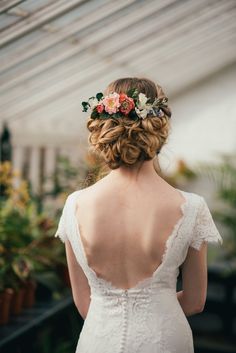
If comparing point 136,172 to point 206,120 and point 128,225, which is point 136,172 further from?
point 206,120

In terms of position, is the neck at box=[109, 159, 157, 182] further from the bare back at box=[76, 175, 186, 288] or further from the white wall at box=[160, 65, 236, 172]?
the white wall at box=[160, 65, 236, 172]

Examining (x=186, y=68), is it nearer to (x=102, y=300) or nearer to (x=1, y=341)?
(x=1, y=341)

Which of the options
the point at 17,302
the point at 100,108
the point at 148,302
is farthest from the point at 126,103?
the point at 17,302

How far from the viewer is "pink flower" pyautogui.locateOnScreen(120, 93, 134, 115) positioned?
1.86 meters

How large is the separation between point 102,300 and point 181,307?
0.93 ft

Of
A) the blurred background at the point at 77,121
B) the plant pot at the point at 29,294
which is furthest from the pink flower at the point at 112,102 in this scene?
the plant pot at the point at 29,294

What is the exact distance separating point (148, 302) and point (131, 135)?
1.77 feet

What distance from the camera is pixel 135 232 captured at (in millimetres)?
1890

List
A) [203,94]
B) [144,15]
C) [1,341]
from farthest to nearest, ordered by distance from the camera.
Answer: [203,94] → [144,15] → [1,341]

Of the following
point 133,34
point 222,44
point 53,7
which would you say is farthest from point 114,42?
point 222,44

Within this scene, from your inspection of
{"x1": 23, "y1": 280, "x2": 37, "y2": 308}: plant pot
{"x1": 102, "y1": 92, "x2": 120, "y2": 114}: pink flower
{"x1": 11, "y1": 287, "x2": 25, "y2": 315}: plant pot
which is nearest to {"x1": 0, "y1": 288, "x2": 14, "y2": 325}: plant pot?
{"x1": 11, "y1": 287, "x2": 25, "y2": 315}: plant pot

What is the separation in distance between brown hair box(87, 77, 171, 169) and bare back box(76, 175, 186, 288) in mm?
84

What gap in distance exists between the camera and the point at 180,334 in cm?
202

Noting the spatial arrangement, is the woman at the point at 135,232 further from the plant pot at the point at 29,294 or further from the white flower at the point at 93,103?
the plant pot at the point at 29,294
